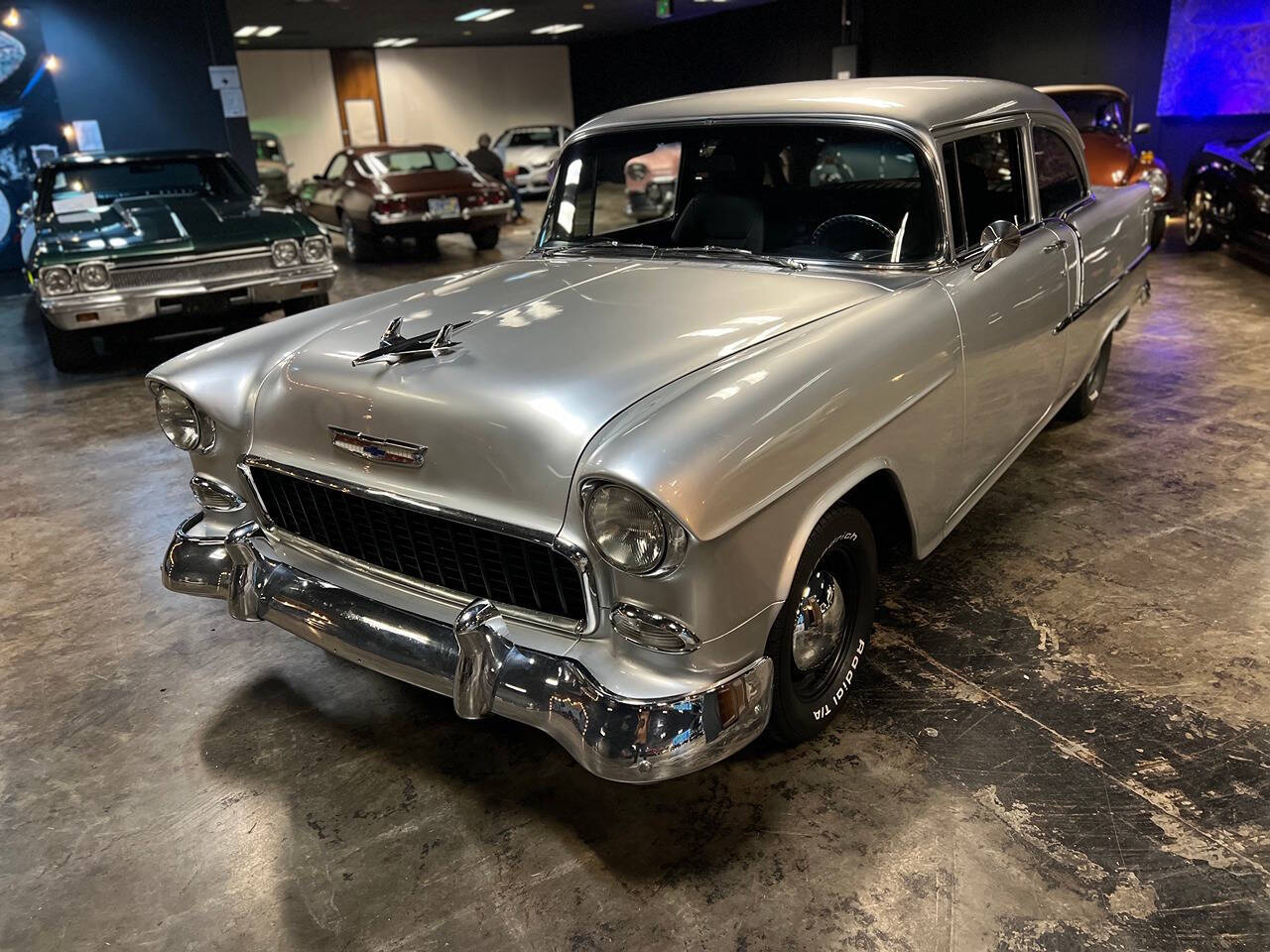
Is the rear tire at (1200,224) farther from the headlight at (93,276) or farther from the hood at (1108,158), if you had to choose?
the headlight at (93,276)

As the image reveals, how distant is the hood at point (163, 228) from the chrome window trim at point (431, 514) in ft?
15.5

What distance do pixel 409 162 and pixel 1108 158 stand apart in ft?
25.1

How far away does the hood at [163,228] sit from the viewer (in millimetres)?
6320

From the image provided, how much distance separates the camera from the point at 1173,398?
5.02 m

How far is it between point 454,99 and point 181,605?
77.4 ft

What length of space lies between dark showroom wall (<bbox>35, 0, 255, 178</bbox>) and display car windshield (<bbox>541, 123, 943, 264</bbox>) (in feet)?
27.9

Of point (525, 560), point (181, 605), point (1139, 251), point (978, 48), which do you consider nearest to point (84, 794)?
point (181, 605)

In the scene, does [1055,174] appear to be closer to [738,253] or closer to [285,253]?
[738,253]

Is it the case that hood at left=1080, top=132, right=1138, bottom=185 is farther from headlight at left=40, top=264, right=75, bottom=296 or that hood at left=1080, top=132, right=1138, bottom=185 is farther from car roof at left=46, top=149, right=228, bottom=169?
headlight at left=40, top=264, right=75, bottom=296

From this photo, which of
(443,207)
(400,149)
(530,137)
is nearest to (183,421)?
(443,207)

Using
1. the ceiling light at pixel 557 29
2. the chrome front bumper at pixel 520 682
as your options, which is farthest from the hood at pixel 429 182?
the ceiling light at pixel 557 29

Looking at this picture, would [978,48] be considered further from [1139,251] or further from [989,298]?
[989,298]

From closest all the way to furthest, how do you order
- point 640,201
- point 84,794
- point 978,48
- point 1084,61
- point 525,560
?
point 525,560, point 84,794, point 640,201, point 1084,61, point 978,48

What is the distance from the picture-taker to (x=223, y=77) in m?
10.7
